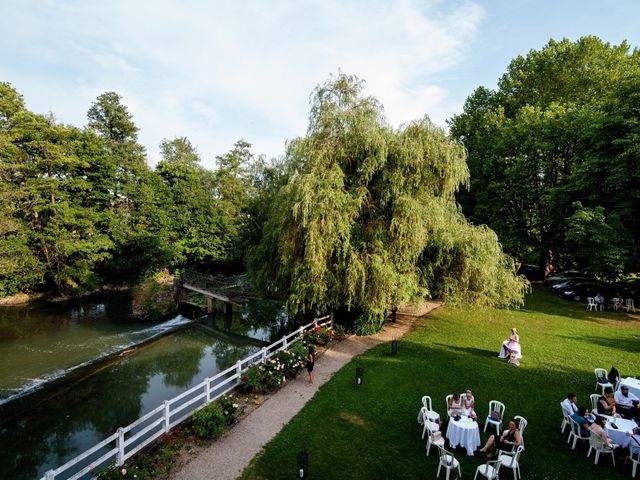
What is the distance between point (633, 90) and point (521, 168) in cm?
837

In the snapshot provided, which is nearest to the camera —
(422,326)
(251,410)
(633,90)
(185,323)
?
(251,410)

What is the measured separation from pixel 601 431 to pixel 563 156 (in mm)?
27012

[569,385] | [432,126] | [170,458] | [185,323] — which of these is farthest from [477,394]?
[185,323]

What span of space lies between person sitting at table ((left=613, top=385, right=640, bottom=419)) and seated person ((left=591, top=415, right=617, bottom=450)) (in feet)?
5.84

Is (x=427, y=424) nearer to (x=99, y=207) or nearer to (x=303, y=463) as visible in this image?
(x=303, y=463)

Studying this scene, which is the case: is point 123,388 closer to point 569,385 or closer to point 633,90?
point 569,385

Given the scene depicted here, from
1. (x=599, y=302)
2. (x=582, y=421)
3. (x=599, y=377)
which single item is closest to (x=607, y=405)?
(x=582, y=421)

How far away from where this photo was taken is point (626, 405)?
1007cm

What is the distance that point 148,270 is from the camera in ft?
125

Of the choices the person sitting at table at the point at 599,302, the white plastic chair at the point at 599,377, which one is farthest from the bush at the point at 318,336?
the person sitting at table at the point at 599,302

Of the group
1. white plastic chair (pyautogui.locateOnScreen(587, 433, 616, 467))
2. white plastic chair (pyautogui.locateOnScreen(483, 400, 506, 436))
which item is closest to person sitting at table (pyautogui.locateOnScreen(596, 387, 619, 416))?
white plastic chair (pyautogui.locateOnScreen(587, 433, 616, 467))

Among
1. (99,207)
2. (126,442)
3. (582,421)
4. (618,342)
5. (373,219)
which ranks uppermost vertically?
(99,207)

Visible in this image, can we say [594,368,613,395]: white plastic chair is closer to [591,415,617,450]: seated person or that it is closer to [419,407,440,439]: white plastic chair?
[591,415,617,450]: seated person

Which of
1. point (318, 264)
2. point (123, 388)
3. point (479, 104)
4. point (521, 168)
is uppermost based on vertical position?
point (479, 104)
